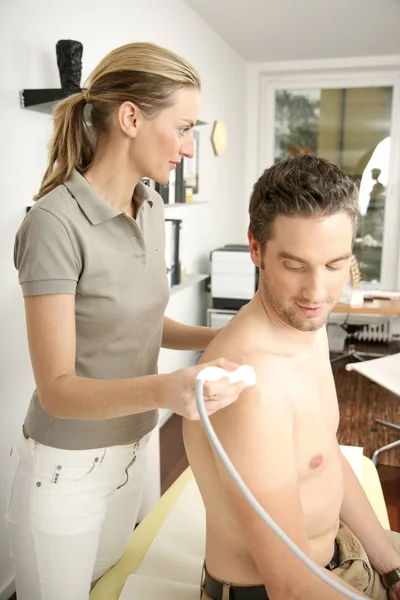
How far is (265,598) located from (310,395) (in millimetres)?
361

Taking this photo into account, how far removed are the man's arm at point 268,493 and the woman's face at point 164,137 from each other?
19.3 inches

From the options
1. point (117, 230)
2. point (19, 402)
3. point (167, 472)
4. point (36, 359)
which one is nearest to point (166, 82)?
point (117, 230)

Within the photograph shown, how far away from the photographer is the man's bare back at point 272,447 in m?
0.88

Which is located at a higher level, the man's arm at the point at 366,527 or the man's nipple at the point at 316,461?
the man's nipple at the point at 316,461

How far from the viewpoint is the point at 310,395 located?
102 cm

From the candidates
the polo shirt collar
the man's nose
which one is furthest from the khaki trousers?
the polo shirt collar

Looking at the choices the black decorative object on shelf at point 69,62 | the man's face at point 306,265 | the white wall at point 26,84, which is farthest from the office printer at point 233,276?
the man's face at point 306,265

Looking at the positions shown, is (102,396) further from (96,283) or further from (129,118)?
(129,118)

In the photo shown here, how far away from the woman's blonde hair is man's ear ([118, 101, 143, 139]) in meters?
0.01

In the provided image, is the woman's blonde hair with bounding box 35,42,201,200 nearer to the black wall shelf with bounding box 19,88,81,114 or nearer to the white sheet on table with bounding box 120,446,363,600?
the black wall shelf with bounding box 19,88,81,114

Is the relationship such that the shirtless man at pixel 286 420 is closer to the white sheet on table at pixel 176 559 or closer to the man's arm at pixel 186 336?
the white sheet on table at pixel 176 559

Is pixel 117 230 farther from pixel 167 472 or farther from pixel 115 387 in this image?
pixel 167 472

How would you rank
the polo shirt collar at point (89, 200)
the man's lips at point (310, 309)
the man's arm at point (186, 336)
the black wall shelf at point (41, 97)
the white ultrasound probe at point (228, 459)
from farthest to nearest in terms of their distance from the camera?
the black wall shelf at point (41, 97) → the man's arm at point (186, 336) → the polo shirt collar at point (89, 200) → the man's lips at point (310, 309) → the white ultrasound probe at point (228, 459)

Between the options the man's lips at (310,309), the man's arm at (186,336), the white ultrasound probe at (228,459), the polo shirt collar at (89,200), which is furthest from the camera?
the man's arm at (186,336)
